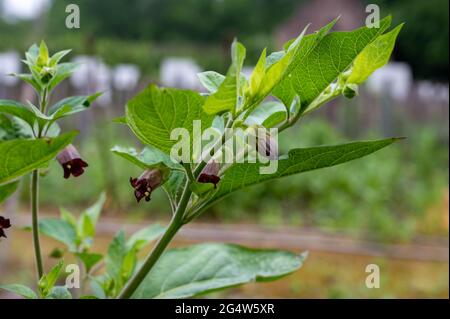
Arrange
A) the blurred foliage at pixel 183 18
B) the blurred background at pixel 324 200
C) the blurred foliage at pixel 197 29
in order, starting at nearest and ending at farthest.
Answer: the blurred background at pixel 324 200, the blurred foliage at pixel 197 29, the blurred foliage at pixel 183 18

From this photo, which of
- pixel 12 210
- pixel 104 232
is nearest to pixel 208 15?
pixel 104 232

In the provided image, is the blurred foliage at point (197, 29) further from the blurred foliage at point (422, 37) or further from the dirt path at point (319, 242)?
the dirt path at point (319, 242)

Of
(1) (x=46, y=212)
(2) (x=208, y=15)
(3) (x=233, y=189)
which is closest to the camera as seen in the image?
(3) (x=233, y=189)

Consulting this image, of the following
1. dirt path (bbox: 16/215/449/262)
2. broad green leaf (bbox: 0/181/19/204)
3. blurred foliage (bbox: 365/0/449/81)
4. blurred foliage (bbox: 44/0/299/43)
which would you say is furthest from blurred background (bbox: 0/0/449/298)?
blurred foliage (bbox: 44/0/299/43)

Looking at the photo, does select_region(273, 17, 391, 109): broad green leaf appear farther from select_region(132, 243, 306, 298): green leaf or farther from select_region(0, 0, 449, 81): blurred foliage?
select_region(0, 0, 449, 81): blurred foliage

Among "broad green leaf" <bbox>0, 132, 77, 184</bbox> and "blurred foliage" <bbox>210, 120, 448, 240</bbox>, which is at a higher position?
"blurred foliage" <bbox>210, 120, 448, 240</bbox>

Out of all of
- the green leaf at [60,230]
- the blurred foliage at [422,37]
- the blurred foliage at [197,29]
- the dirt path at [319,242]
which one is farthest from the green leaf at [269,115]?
the blurred foliage at [197,29]

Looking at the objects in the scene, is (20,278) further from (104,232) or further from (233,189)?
(233,189)
